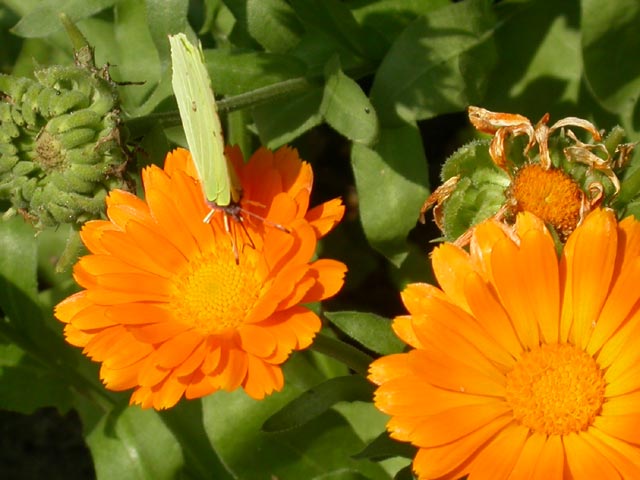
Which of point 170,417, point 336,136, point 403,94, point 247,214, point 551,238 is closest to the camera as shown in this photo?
point 551,238

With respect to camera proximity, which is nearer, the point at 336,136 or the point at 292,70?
the point at 292,70

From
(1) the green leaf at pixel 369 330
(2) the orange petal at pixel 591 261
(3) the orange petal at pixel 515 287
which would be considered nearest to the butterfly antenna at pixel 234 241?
(1) the green leaf at pixel 369 330

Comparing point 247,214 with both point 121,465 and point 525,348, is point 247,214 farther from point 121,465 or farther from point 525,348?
point 121,465

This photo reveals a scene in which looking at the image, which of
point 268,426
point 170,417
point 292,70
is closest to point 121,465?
point 170,417

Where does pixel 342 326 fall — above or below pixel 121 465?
above

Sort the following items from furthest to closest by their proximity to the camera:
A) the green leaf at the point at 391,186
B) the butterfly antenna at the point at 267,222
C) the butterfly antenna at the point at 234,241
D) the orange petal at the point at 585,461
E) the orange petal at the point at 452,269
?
the green leaf at the point at 391,186, the butterfly antenna at the point at 234,241, the butterfly antenna at the point at 267,222, the orange petal at the point at 452,269, the orange petal at the point at 585,461

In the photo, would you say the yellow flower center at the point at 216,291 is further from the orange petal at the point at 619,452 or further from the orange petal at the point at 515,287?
the orange petal at the point at 619,452

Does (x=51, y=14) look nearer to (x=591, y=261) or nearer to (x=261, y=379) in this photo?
(x=261, y=379)
